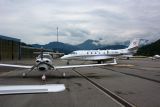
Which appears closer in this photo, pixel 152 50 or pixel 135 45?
pixel 135 45

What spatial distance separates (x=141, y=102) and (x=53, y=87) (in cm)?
685

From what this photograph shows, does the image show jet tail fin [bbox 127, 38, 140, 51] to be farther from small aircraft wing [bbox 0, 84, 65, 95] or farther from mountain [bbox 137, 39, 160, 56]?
mountain [bbox 137, 39, 160, 56]

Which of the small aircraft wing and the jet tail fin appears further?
the jet tail fin

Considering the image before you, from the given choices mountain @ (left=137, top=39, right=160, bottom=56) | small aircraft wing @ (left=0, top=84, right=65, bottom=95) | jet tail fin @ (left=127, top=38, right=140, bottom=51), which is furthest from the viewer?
mountain @ (left=137, top=39, right=160, bottom=56)

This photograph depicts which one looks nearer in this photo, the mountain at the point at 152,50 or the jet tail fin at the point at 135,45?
the jet tail fin at the point at 135,45

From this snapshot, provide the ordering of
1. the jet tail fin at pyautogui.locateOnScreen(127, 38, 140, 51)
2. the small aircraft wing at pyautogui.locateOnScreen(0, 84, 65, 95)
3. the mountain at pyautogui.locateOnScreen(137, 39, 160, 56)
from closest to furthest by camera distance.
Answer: the small aircraft wing at pyautogui.locateOnScreen(0, 84, 65, 95), the jet tail fin at pyautogui.locateOnScreen(127, 38, 140, 51), the mountain at pyautogui.locateOnScreen(137, 39, 160, 56)

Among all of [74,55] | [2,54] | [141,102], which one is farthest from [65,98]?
[2,54]

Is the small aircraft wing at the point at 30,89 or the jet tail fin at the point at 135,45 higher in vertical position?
the jet tail fin at the point at 135,45

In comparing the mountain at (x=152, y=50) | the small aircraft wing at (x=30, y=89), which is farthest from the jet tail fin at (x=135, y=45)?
the mountain at (x=152, y=50)

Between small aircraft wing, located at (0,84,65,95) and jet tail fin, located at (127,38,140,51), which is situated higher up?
jet tail fin, located at (127,38,140,51)

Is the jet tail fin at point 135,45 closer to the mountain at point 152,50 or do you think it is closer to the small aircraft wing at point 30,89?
the small aircraft wing at point 30,89

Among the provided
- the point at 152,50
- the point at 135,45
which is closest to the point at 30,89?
the point at 135,45

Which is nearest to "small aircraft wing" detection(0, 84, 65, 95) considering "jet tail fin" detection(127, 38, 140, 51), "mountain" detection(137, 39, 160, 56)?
"jet tail fin" detection(127, 38, 140, 51)

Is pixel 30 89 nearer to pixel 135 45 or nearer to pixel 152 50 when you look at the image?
pixel 135 45
